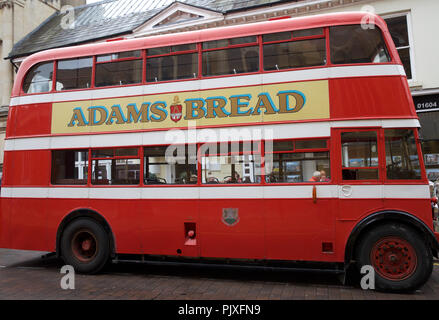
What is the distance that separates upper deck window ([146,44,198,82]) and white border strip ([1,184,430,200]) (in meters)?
2.16

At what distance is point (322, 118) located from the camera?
18.5 feet

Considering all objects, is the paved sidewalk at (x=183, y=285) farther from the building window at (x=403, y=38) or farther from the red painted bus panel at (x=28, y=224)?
the building window at (x=403, y=38)

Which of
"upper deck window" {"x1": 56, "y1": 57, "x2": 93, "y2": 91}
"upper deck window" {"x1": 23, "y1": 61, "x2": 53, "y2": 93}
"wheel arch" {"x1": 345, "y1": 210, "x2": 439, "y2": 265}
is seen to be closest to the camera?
"wheel arch" {"x1": 345, "y1": 210, "x2": 439, "y2": 265}

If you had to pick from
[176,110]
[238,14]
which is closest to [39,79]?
[176,110]

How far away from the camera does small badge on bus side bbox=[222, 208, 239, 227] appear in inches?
232

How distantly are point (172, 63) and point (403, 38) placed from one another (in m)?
8.43

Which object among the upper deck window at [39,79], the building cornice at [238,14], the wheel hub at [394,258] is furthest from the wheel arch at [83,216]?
the building cornice at [238,14]

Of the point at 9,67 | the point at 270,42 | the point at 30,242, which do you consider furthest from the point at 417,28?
the point at 9,67

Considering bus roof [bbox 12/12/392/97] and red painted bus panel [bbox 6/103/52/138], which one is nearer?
bus roof [bbox 12/12/392/97]

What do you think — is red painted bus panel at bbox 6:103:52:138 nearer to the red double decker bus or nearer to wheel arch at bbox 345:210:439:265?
the red double decker bus

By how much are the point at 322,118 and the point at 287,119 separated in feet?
1.90

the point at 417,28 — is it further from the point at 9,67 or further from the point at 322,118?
the point at 9,67

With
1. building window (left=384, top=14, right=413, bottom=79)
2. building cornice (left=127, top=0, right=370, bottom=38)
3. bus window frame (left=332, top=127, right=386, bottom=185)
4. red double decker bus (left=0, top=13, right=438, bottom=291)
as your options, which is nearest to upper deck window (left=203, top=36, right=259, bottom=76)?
red double decker bus (left=0, top=13, right=438, bottom=291)

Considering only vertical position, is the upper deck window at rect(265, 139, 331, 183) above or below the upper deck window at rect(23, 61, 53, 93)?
below
